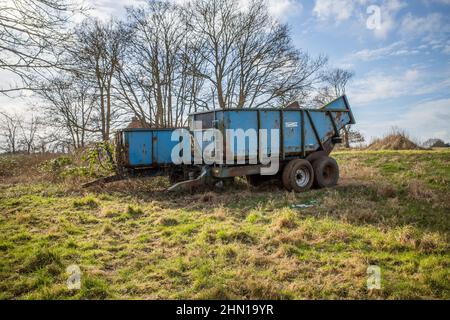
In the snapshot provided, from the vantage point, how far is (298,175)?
917 centimetres

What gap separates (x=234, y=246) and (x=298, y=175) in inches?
201

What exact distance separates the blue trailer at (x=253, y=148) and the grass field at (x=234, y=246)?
2.68ft

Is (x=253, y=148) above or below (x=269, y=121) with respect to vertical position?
below

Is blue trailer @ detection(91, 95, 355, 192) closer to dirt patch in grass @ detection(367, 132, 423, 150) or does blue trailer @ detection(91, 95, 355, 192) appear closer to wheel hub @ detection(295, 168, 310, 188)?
wheel hub @ detection(295, 168, 310, 188)

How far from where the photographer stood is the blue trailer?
8.36 m

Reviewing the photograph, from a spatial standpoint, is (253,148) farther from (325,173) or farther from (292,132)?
(325,173)

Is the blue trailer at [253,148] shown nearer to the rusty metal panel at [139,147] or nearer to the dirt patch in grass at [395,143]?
the rusty metal panel at [139,147]

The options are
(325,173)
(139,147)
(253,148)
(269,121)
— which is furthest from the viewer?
(139,147)

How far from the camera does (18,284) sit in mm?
3695

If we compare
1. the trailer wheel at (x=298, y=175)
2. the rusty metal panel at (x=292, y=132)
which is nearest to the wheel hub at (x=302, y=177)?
the trailer wheel at (x=298, y=175)

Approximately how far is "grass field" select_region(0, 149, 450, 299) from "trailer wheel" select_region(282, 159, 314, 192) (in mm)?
662

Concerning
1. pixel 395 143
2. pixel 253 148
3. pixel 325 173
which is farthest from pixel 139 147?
pixel 395 143
